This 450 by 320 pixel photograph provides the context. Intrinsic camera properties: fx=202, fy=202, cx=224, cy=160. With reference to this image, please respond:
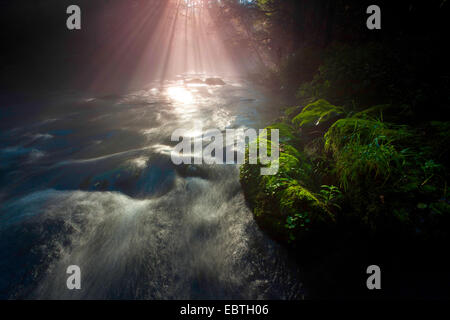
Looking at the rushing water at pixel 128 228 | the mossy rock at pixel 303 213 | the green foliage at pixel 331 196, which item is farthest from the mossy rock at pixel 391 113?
the rushing water at pixel 128 228

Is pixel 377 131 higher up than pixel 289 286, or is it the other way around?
pixel 377 131

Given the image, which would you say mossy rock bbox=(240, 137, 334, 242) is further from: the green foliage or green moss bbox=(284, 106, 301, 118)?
green moss bbox=(284, 106, 301, 118)

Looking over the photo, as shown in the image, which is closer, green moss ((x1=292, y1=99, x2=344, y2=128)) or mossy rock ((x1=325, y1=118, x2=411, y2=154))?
mossy rock ((x1=325, y1=118, x2=411, y2=154))

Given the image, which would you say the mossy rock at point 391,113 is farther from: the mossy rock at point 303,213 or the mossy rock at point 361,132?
the mossy rock at point 303,213

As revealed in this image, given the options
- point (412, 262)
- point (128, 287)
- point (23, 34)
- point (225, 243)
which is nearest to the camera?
point (412, 262)

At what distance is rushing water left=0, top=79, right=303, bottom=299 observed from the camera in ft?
7.39

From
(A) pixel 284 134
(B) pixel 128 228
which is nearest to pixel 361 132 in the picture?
(A) pixel 284 134

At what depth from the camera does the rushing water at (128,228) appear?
7.39 feet

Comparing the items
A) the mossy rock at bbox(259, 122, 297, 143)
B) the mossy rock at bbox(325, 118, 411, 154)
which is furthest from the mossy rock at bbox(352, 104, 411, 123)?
the mossy rock at bbox(259, 122, 297, 143)

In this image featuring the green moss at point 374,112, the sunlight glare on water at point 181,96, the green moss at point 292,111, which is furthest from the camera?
the sunlight glare on water at point 181,96

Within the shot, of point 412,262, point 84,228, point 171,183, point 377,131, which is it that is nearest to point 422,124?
point 377,131

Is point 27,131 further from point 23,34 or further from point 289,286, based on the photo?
point 23,34

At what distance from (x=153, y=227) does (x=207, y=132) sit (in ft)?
12.9

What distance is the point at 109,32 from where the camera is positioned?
16.5 m
